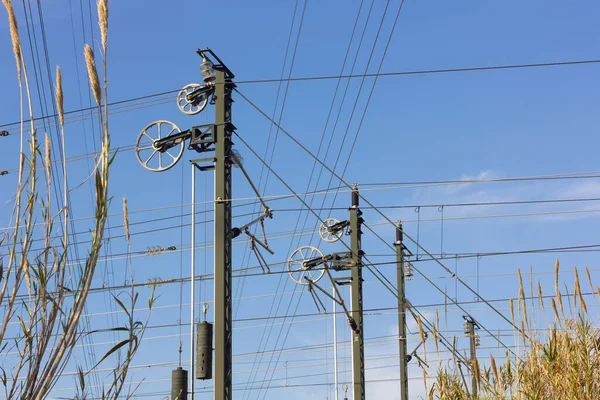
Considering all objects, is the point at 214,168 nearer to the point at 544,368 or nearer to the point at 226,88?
the point at 226,88

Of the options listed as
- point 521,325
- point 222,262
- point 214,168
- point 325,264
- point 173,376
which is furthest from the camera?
point 325,264

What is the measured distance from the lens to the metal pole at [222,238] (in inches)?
504

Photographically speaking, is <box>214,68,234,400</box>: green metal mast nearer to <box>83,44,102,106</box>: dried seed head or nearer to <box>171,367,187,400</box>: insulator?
<box>171,367,187,400</box>: insulator

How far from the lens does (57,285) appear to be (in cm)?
298

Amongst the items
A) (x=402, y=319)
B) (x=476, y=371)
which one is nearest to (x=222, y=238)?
(x=476, y=371)

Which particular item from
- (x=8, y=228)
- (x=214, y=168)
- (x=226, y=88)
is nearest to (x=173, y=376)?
(x=214, y=168)

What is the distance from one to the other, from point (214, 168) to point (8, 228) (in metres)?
11.2

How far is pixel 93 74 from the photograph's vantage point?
2861 mm

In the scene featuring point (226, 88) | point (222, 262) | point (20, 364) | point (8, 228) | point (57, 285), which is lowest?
point (20, 364)

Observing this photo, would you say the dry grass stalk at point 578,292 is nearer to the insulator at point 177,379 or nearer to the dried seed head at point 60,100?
the dried seed head at point 60,100

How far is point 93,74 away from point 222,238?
1071 cm

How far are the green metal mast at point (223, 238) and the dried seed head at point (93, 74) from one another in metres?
10.3

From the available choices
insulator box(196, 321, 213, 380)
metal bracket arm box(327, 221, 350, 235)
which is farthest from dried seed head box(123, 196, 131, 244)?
metal bracket arm box(327, 221, 350, 235)

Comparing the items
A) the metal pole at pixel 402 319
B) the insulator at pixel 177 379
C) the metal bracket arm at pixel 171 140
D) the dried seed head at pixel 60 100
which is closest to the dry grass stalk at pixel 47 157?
the dried seed head at pixel 60 100
